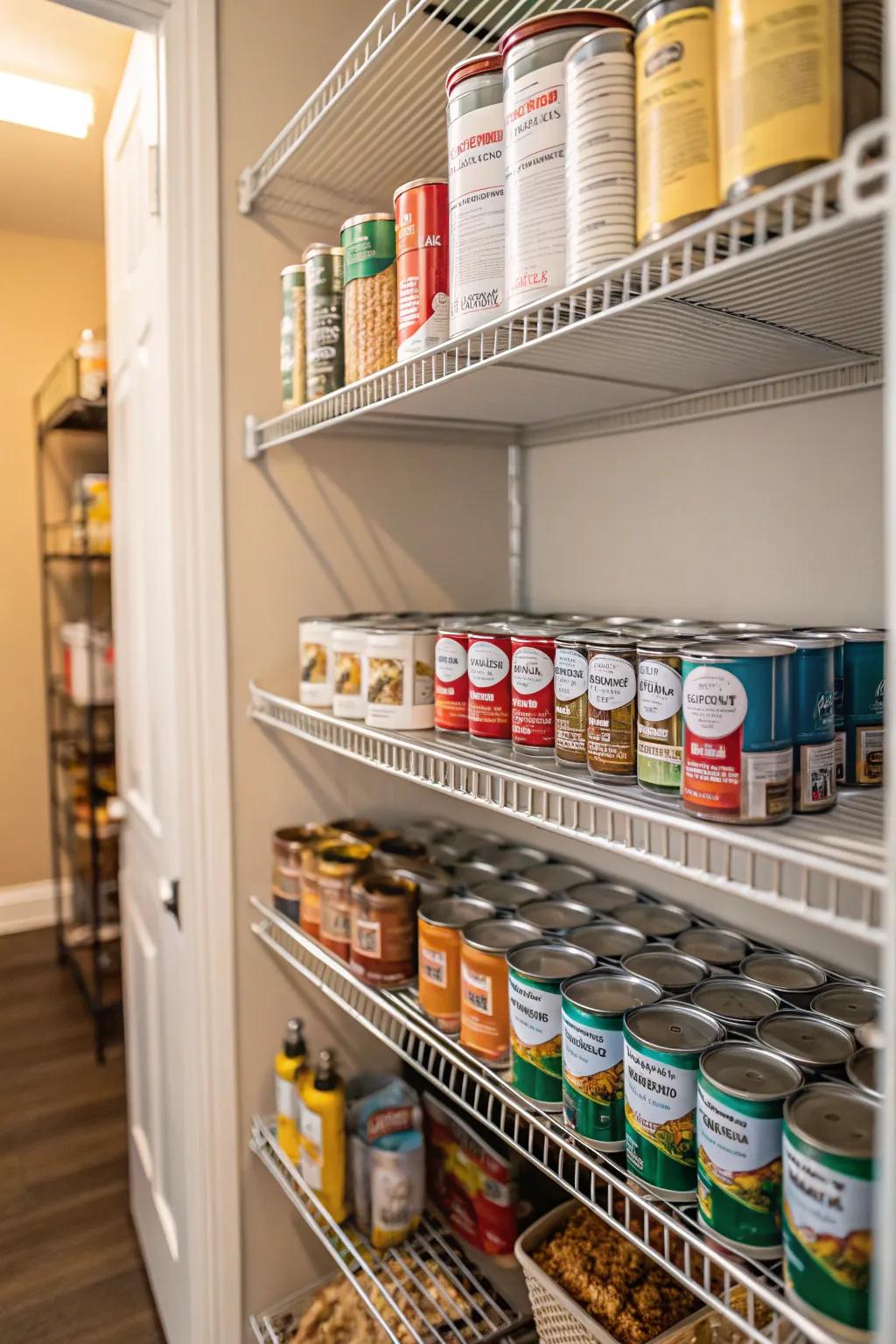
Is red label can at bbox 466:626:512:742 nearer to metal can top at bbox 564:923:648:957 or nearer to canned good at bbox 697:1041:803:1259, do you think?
metal can top at bbox 564:923:648:957

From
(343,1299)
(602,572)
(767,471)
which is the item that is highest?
(767,471)

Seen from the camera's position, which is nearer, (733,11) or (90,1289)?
(733,11)

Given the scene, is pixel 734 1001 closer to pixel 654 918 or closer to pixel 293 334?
pixel 654 918

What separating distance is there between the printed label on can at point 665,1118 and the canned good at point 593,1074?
1.7 inches

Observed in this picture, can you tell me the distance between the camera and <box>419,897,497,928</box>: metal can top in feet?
3.68

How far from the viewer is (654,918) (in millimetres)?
1112

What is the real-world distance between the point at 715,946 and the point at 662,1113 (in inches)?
12.5

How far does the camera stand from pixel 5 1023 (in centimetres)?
284

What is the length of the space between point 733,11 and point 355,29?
44.2 inches

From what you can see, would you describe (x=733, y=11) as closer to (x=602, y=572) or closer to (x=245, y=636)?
(x=602, y=572)

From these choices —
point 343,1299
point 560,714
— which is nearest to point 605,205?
point 560,714

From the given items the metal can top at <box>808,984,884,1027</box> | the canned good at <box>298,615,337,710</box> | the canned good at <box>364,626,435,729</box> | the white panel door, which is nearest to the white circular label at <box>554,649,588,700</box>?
the canned good at <box>364,626,435,729</box>

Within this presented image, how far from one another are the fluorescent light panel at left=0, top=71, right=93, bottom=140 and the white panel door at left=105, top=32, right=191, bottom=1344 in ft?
2.67

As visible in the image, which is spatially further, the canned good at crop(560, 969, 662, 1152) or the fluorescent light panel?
the fluorescent light panel
